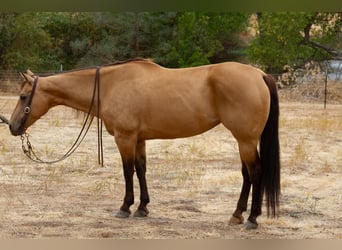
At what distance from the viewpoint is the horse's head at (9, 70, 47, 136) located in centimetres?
458

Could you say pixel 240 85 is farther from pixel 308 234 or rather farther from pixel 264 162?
pixel 308 234

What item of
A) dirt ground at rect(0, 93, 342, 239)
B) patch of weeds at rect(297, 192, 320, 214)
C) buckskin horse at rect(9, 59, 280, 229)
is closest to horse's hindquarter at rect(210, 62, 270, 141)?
buckskin horse at rect(9, 59, 280, 229)

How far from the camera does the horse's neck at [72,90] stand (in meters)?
4.71

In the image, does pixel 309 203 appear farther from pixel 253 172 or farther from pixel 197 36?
pixel 197 36

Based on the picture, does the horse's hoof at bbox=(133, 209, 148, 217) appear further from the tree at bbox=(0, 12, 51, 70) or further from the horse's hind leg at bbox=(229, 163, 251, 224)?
the tree at bbox=(0, 12, 51, 70)

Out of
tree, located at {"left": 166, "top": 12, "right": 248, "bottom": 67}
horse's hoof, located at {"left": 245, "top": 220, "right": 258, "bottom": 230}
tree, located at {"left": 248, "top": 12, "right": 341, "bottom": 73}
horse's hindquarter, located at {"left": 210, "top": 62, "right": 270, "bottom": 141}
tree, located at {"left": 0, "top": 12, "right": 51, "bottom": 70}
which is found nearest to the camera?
horse's hindquarter, located at {"left": 210, "top": 62, "right": 270, "bottom": 141}

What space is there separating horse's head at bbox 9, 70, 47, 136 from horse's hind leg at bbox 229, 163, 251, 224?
185 centimetres

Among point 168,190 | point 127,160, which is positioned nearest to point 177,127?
point 127,160

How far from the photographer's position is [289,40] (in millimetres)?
18188

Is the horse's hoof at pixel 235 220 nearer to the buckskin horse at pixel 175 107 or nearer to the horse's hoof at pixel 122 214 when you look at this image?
the buckskin horse at pixel 175 107

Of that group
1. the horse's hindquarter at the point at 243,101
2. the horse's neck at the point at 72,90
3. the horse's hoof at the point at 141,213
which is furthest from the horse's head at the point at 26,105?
the horse's hindquarter at the point at 243,101

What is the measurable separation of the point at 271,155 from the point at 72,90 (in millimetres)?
1848

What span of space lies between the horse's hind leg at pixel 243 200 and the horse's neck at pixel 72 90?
1513mm

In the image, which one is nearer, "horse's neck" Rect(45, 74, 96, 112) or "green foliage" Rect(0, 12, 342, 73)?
"horse's neck" Rect(45, 74, 96, 112)
